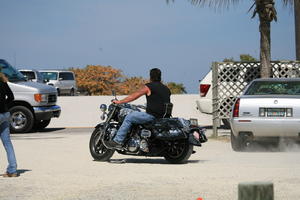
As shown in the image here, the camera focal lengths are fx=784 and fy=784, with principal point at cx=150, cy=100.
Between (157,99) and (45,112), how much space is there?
9.50 meters

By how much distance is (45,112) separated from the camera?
2145 centimetres

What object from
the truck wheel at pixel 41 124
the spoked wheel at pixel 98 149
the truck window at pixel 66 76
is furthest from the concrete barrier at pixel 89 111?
the truck window at pixel 66 76

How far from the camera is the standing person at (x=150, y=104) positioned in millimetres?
12453

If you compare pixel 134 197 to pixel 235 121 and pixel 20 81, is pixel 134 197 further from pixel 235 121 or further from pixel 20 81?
pixel 20 81

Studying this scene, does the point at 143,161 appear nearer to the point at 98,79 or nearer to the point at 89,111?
the point at 89,111

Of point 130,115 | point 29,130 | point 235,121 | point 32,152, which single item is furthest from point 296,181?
point 29,130

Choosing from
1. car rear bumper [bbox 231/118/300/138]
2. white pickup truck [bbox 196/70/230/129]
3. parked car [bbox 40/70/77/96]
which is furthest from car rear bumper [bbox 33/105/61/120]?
parked car [bbox 40/70/77/96]

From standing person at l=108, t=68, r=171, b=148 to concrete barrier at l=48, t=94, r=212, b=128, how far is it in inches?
482

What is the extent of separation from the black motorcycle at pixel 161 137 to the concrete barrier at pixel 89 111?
39.5ft

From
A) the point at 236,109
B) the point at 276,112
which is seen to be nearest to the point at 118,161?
the point at 236,109

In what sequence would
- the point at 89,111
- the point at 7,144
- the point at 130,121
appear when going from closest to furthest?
the point at 7,144, the point at 130,121, the point at 89,111

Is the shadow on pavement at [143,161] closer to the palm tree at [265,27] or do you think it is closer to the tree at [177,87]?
the palm tree at [265,27]

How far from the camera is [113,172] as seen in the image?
1145 centimetres

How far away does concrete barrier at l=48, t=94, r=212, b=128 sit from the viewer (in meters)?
26.0
